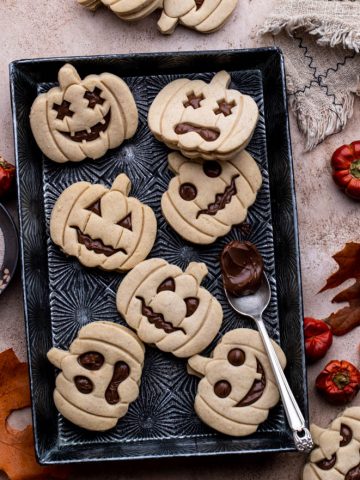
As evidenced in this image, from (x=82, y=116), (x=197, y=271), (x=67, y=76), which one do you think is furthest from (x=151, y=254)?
(x=67, y=76)

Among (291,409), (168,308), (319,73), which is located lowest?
(291,409)

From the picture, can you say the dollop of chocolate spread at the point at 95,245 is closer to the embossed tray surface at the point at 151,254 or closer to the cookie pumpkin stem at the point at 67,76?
the embossed tray surface at the point at 151,254

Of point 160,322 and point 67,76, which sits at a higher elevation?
point 67,76

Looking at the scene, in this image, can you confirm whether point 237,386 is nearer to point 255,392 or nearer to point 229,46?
point 255,392

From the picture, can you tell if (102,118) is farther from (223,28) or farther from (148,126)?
(223,28)

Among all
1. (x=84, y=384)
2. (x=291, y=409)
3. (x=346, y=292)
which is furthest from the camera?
(x=346, y=292)

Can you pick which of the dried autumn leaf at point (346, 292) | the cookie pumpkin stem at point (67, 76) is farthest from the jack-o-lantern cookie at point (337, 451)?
the cookie pumpkin stem at point (67, 76)

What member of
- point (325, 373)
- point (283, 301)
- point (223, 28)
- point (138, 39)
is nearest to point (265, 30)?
point (223, 28)

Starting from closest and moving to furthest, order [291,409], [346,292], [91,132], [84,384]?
[291,409]
[84,384]
[91,132]
[346,292]
